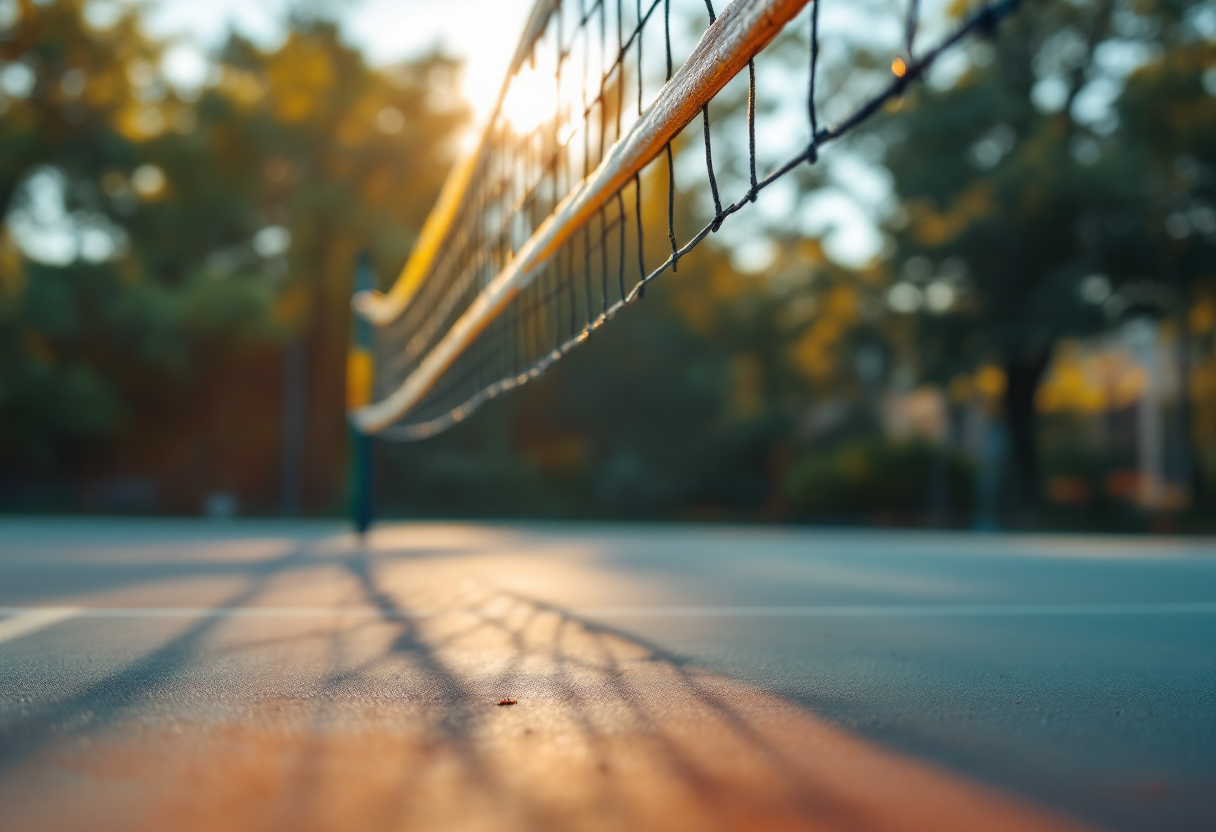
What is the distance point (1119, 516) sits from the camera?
24703 millimetres

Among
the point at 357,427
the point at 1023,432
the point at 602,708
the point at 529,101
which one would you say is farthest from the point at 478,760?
the point at 1023,432

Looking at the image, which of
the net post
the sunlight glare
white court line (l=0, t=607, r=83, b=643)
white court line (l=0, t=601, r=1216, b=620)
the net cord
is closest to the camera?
the net cord

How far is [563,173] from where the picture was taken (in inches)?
205

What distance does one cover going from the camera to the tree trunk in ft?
78.5

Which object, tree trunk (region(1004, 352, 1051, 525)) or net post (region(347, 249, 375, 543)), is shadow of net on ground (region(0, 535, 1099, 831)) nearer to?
net post (region(347, 249, 375, 543))

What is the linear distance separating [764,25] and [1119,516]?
25.3m

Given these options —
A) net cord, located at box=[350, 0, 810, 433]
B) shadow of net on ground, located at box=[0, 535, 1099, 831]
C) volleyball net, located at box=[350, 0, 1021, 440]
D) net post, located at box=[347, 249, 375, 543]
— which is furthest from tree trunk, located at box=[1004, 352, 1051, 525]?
shadow of net on ground, located at box=[0, 535, 1099, 831]

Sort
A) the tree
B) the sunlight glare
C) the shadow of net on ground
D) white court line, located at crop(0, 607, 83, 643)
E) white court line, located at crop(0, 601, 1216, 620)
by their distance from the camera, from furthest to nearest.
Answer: the tree, the sunlight glare, white court line, located at crop(0, 601, 1216, 620), white court line, located at crop(0, 607, 83, 643), the shadow of net on ground

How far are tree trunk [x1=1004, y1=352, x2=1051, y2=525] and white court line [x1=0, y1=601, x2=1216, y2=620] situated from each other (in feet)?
66.6

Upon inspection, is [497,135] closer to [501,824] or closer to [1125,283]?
[501,824]

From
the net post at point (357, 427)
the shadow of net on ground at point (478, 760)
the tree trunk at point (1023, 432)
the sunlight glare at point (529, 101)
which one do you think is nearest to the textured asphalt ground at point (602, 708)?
the shadow of net on ground at point (478, 760)

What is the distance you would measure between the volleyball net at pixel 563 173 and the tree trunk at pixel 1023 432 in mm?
16349

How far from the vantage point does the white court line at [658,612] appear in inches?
164

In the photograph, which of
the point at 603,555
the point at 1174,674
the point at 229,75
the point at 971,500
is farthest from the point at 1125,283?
the point at 229,75
